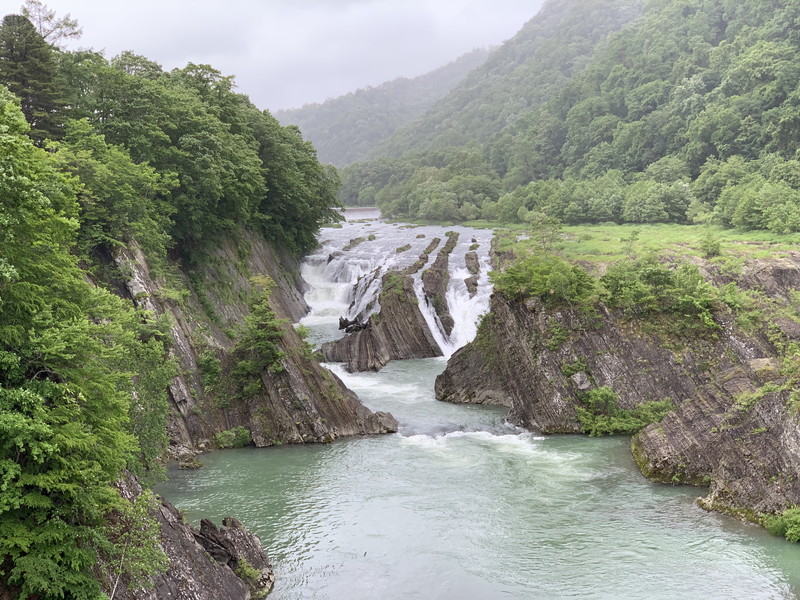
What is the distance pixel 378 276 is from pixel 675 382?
2809 cm

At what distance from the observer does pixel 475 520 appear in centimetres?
2009

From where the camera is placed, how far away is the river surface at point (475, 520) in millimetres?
16422

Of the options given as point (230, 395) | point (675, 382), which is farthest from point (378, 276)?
point (675, 382)

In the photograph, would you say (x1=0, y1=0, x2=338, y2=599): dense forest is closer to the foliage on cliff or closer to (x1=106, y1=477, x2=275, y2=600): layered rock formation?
the foliage on cliff

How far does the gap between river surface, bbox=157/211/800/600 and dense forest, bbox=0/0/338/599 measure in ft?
15.3

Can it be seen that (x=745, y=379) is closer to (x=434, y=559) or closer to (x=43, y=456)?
(x=434, y=559)

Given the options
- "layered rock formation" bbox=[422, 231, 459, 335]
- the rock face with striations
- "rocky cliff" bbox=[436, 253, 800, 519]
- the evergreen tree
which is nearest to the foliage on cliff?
"rocky cliff" bbox=[436, 253, 800, 519]

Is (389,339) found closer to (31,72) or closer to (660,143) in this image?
(31,72)

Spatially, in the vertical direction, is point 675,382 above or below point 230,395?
below

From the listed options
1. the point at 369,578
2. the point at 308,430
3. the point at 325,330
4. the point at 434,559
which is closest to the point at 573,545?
the point at 434,559

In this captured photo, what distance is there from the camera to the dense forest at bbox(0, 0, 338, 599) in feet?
34.9

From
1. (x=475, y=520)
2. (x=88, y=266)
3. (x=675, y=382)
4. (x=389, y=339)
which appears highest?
(x=88, y=266)

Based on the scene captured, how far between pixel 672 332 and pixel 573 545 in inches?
594

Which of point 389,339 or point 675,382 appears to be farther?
point 389,339
